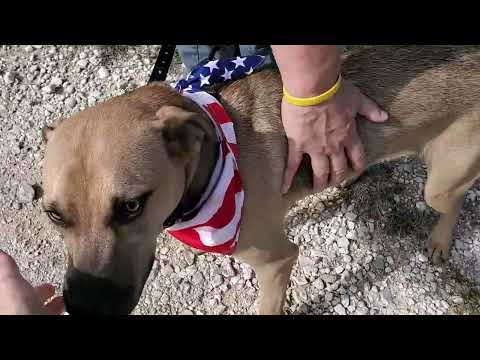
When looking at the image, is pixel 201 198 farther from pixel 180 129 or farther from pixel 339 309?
pixel 339 309

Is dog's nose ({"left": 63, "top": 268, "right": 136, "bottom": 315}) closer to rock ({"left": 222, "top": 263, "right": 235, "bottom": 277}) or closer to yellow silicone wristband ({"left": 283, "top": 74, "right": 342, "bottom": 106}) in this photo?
yellow silicone wristband ({"left": 283, "top": 74, "right": 342, "bottom": 106})

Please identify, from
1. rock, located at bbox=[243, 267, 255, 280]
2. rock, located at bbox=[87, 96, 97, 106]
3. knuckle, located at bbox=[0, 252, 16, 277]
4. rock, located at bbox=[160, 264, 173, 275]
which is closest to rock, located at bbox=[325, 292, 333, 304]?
rock, located at bbox=[243, 267, 255, 280]

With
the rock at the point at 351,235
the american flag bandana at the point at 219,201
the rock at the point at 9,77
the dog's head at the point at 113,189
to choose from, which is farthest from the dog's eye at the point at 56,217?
the rock at the point at 9,77

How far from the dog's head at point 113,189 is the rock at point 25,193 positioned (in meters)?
2.03

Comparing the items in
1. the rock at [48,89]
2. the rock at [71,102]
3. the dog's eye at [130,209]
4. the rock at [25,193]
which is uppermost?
the dog's eye at [130,209]

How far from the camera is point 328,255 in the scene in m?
4.18

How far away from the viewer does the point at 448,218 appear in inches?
161

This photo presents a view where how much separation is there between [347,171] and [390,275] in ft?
4.01

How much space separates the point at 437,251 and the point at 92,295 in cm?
284

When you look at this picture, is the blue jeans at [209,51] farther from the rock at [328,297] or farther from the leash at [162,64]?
the rock at [328,297]

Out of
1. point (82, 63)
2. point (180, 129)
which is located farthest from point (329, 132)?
point (82, 63)

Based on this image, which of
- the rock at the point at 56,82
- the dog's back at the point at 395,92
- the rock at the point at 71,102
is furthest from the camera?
the rock at the point at 56,82

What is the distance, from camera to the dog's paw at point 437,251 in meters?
4.09
